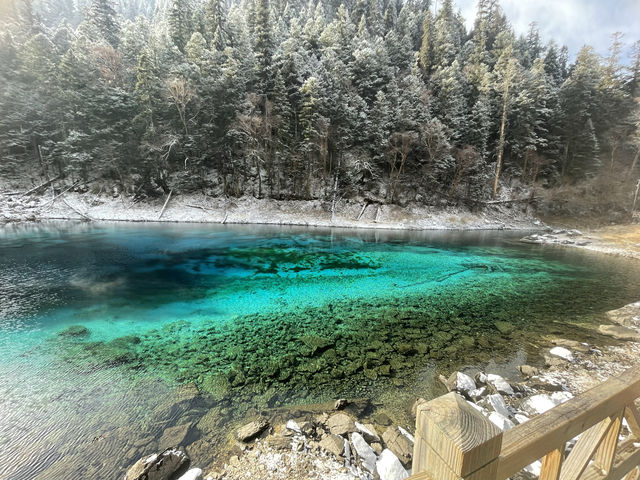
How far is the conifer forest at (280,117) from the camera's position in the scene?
93.4 feet

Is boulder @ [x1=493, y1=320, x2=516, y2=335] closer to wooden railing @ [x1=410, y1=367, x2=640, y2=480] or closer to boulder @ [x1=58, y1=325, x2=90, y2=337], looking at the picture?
wooden railing @ [x1=410, y1=367, x2=640, y2=480]

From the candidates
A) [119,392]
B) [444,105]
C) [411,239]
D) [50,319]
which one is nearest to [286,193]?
[411,239]

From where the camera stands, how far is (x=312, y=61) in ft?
112

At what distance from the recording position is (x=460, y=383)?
14.6ft

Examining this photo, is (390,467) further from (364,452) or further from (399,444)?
(399,444)

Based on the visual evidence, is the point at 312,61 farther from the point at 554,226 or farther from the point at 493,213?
the point at 554,226

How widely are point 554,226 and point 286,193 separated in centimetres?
2913

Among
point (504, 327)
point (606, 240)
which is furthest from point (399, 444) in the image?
point (606, 240)

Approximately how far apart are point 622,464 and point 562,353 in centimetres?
501

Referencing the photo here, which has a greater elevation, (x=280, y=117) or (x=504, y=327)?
(x=280, y=117)

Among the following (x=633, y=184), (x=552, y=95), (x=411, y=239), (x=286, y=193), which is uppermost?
(x=552, y=95)

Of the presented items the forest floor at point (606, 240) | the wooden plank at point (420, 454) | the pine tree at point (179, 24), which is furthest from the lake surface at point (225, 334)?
the pine tree at point (179, 24)

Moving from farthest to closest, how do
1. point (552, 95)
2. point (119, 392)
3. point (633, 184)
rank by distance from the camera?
point (552, 95)
point (633, 184)
point (119, 392)

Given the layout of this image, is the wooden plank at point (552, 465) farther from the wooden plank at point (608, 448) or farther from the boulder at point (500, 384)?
the boulder at point (500, 384)
